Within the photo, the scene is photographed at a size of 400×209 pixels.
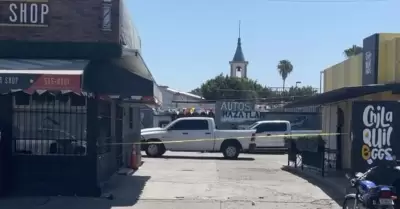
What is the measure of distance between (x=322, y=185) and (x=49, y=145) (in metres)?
7.79

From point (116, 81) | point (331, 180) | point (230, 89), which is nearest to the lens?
point (116, 81)

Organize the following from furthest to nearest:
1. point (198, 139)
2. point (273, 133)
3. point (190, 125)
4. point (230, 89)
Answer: point (230, 89) → point (273, 133) → point (190, 125) → point (198, 139)

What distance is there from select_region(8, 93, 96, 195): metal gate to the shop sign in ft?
5.31

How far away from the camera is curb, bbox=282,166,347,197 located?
1669 cm

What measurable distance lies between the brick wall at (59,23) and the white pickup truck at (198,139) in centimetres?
1547

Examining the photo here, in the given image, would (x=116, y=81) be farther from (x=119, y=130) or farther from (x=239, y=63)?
(x=239, y=63)

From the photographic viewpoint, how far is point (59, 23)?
15.2 m

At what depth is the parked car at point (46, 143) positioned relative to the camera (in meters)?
15.2

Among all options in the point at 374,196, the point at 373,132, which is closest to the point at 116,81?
the point at 373,132

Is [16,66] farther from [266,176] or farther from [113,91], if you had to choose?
[266,176]

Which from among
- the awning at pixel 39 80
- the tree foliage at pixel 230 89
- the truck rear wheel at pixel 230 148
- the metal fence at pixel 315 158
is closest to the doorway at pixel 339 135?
the metal fence at pixel 315 158

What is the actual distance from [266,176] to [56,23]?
362 inches

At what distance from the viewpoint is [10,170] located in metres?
15.0

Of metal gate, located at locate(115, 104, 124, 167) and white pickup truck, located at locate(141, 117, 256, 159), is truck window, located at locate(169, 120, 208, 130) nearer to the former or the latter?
white pickup truck, located at locate(141, 117, 256, 159)
